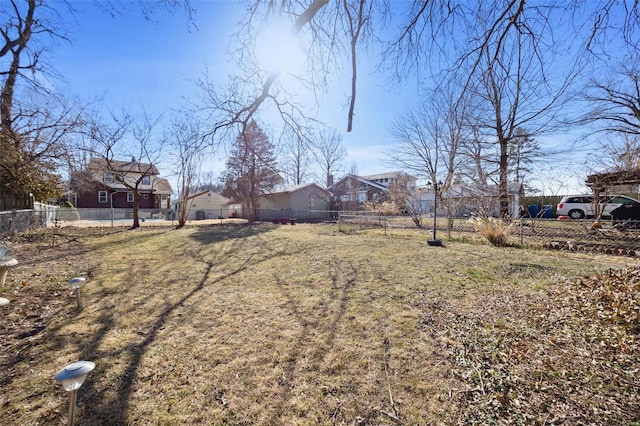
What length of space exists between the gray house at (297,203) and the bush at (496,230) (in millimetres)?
16418

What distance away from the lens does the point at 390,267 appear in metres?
5.79

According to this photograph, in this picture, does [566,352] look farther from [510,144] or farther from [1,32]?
[510,144]

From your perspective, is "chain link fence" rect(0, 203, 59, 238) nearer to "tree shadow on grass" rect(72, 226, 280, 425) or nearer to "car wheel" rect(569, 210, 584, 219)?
"tree shadow on grass" rect(72, 226, 280, 425)

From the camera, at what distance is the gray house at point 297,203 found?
2563 centimetres

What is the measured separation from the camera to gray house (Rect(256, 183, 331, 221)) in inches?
1009

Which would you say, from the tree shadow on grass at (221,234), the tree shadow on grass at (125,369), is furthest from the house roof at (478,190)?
the tree shadow on grass at (125,369)

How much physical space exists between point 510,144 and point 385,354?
14.4m

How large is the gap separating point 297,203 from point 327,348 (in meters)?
24.4

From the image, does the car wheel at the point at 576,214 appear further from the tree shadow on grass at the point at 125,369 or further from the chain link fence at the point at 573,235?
the tree shadow on grass at the point at 125,369

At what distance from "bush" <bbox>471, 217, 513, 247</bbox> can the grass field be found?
11.1 feet

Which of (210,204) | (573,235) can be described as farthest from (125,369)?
(210,204)

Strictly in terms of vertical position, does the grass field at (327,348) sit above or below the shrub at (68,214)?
below

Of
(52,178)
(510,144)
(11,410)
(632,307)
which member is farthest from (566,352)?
(52,178)

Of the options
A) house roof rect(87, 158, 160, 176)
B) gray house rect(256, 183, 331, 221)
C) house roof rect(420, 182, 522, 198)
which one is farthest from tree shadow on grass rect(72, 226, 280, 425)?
gray house rect(256, 183, 331, 221)
